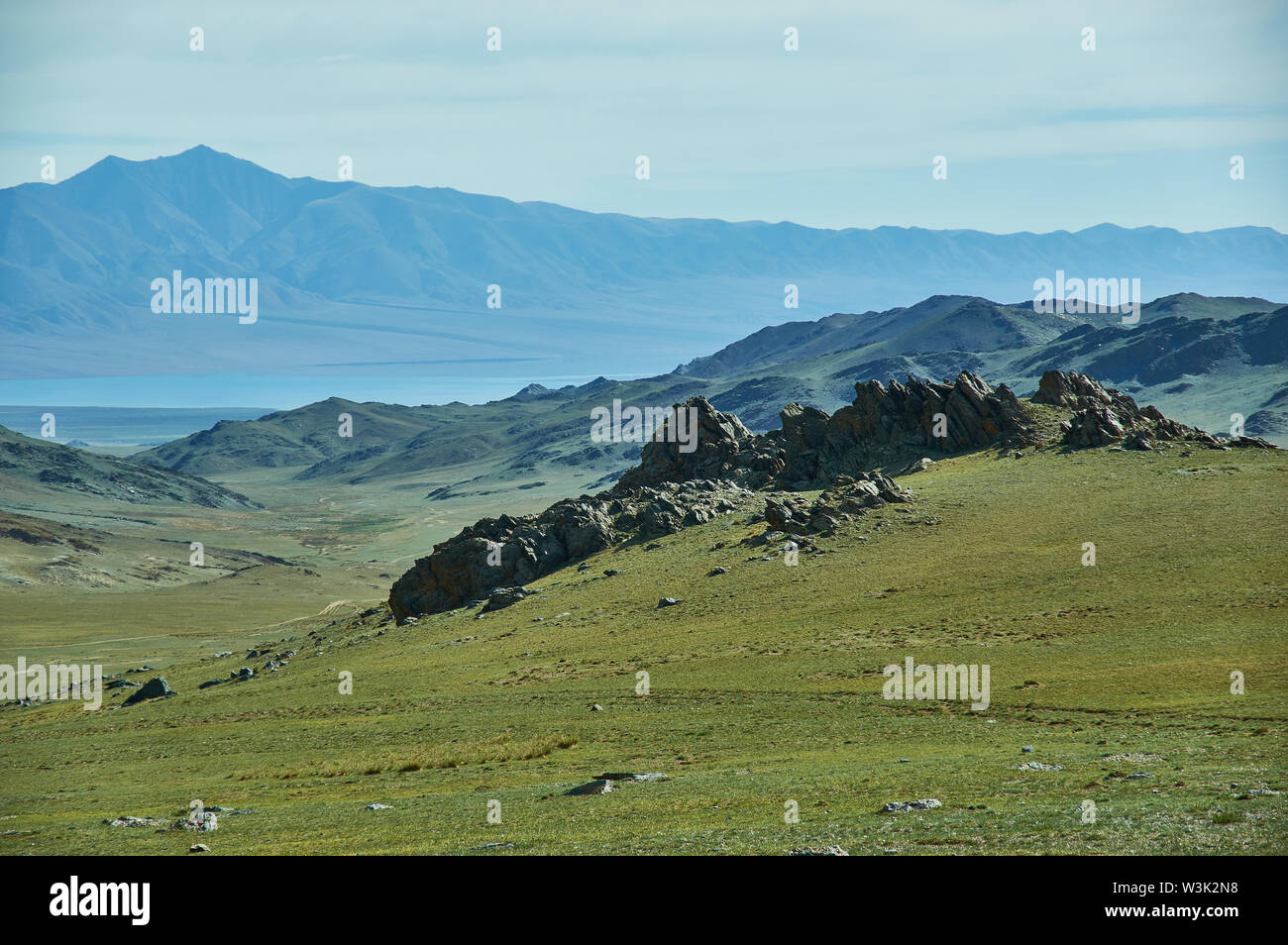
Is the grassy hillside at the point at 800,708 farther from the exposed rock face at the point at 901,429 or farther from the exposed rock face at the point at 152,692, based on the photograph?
the exposed rock face at the point at 901,429

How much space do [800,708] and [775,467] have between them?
58.0m

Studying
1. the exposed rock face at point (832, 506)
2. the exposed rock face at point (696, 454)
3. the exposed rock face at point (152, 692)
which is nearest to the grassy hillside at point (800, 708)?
the exposed rock face at point (832, 506)

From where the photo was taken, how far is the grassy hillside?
25.9 meters

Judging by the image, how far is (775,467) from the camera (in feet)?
331

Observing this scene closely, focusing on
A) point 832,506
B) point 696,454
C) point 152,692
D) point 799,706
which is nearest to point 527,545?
point 696,454

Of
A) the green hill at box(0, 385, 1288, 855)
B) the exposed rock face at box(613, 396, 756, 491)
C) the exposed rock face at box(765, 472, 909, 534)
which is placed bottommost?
the green hill at box(0, 385, 1288, 855)

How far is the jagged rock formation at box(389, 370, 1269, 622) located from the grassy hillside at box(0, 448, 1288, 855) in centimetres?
394

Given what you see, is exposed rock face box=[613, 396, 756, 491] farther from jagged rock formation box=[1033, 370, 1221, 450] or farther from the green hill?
jagged rock formation box=[1033, 370, 1221, 450]

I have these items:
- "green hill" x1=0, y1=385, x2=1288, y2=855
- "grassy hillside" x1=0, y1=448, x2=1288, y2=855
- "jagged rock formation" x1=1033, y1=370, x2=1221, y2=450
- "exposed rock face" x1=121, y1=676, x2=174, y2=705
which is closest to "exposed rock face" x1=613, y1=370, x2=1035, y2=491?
"jagged rock formation" x1=1033, y1=370, x2=1221, y2=450

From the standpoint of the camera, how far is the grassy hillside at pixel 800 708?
84.9 feet

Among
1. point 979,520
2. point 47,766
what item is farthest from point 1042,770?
point 979,520

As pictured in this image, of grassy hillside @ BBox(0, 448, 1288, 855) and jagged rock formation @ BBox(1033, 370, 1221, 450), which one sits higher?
jagged rock formation @ BBox(1033, 370, 1221, 450)

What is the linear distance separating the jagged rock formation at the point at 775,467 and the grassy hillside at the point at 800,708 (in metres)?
3.94
